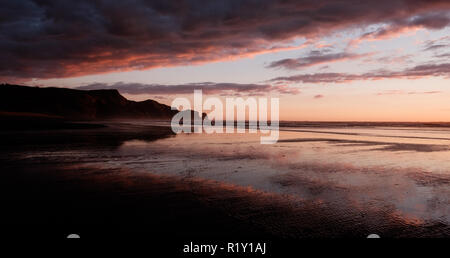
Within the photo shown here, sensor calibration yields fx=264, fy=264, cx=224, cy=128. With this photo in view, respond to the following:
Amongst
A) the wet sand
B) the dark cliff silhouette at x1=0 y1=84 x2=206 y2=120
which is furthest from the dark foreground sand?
the dark cliff silhouette at x1=0 y1=84 x2=206 y2=120

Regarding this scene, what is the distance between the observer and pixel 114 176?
35.4 ft

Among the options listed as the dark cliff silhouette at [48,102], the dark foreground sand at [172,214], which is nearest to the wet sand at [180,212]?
the dark foreground sand at [172,214]

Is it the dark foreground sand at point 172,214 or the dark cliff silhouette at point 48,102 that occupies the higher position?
the dark cliff silhouette at point 48,102

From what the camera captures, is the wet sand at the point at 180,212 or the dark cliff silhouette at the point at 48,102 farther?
the dark cliff silhouette at the point at 48,102

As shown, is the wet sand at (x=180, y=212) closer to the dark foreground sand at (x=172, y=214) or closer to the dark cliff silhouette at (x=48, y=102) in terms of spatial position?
the dark foreground sand at (x=172, y=214)

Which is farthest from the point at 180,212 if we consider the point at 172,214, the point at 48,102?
the point at 48,102

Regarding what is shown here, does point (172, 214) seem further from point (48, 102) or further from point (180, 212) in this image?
point (48, 102)

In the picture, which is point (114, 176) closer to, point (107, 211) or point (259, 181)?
point (107, 211)

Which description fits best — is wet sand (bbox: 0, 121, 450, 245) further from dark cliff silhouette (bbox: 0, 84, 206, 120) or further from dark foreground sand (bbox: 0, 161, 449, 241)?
dark cliff silhouette (bbox: 0, 84, 206, 120)

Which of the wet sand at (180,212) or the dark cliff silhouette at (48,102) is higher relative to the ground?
the dark cliff silhouette at (48,102)

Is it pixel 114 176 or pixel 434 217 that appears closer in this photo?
pixel 434 217

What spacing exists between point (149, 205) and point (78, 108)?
15487cm

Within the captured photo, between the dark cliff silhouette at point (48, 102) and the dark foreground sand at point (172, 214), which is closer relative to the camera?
the dark foreground sand at point (172, 214)
